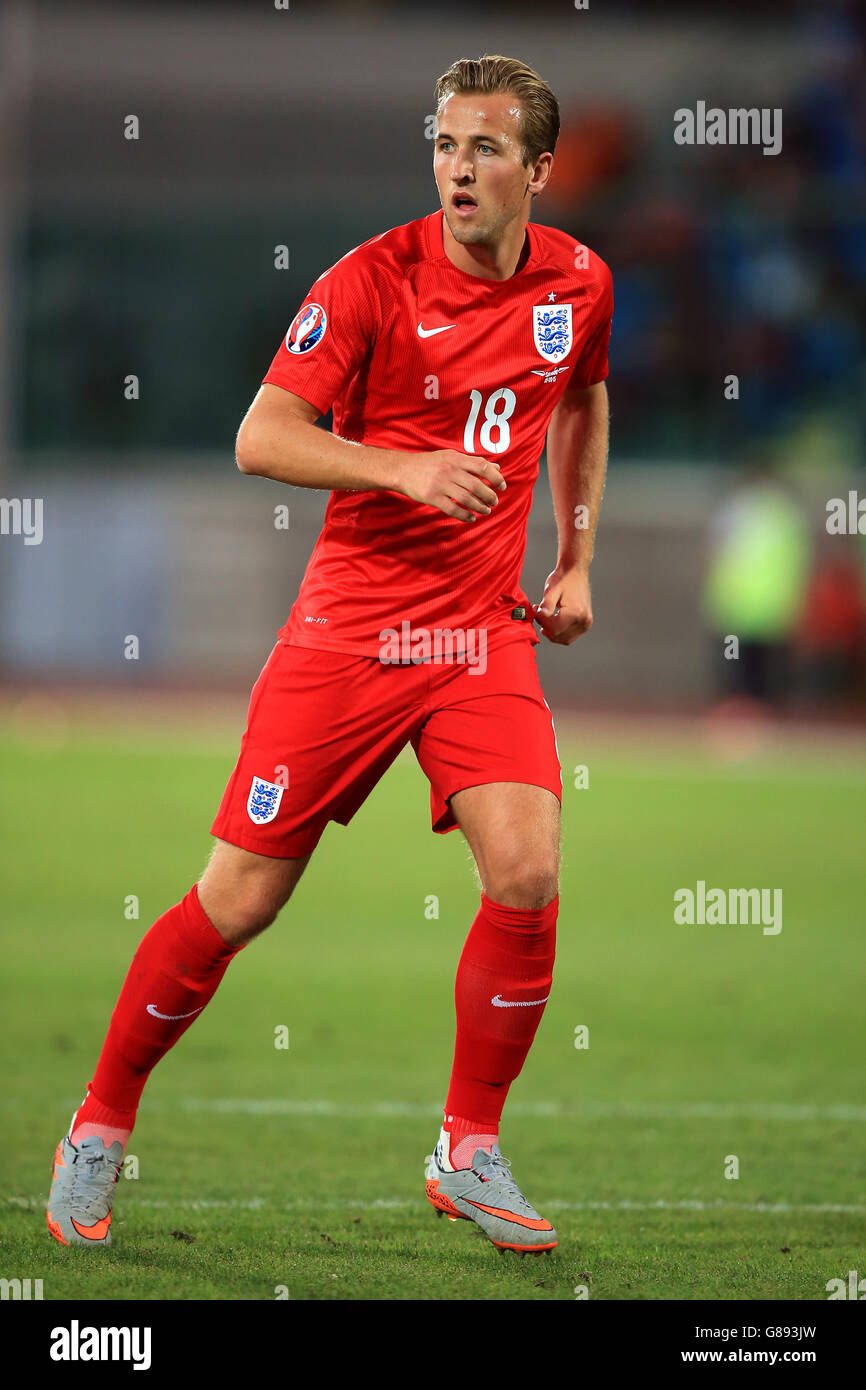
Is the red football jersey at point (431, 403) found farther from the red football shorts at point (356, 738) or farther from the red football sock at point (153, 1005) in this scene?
the red football sock at point (153, 1005)

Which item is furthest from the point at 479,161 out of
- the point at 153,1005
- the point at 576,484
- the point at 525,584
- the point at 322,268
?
the point at 322,268

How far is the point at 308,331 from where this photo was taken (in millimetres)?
3857

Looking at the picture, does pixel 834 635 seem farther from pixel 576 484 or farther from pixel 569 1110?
pixel 576 484

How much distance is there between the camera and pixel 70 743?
14.7m

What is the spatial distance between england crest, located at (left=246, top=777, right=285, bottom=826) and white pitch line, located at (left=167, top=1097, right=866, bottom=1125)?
1853 mm

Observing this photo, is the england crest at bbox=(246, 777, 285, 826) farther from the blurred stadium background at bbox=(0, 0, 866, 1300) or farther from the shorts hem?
the blurred stadium background at bbox=(0, 0, 866, 1300)

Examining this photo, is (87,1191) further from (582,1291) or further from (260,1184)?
(582,1291)

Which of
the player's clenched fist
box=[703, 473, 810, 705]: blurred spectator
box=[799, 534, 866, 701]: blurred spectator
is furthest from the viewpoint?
box=[799, 534, 866, 701]: blurred spectator

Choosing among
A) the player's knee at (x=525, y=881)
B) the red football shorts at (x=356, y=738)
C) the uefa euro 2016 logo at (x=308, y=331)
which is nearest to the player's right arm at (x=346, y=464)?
the uefa euro 2016 logo at (x=308, y=331)

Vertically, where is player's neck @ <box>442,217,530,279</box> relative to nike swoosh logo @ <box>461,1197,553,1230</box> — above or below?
above

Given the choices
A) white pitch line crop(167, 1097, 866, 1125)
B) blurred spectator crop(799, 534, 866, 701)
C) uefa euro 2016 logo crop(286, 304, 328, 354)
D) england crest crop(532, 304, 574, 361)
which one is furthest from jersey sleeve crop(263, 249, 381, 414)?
blurred spectator crop(799, 534, 866, 701)

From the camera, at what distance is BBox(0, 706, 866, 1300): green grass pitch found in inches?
157

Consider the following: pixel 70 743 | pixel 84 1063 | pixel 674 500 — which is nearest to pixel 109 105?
pixel 674 500

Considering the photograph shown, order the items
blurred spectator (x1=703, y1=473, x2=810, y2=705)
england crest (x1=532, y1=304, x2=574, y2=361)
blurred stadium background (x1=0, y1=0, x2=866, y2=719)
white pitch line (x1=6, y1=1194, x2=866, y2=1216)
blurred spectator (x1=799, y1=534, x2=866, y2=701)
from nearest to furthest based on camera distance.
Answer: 1. england crest (x1=532, y1=304, x2=574, y2=361)
2. white pitch line (x1=6, y1=1194, x2=866, y2=1216)
3. blurred spectator (x1=703, y1=473, x2=810, y2=705)
4. blurred spectator (x1=799, y1=534, x2=866, y2=701)
5. blurred stadium background (x1=0, y1=0, x2=866, y2=719)
